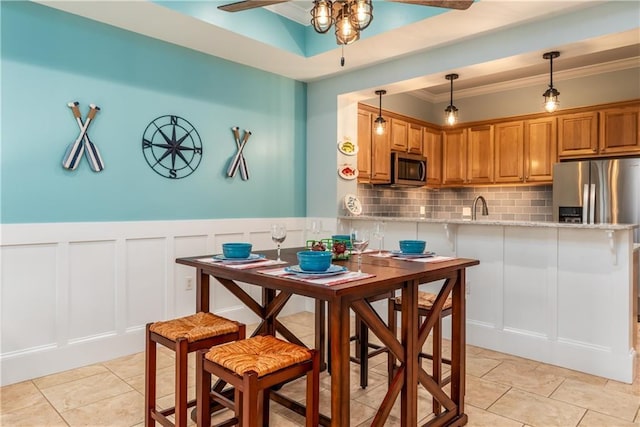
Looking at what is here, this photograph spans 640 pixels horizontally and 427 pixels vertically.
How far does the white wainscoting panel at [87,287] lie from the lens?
2766 millimetres

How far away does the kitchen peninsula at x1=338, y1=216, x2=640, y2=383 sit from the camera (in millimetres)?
2836

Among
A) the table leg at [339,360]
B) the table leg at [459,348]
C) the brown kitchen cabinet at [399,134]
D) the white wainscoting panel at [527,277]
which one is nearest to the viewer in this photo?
the table leg at [339,360]

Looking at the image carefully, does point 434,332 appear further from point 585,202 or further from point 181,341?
point 585,202

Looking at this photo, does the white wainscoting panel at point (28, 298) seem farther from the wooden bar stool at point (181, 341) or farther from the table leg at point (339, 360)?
the table leg at point (339, 360)

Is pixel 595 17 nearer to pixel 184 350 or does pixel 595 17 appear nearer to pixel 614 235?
pixel 614 235

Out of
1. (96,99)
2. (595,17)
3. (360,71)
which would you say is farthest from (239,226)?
(595,17)

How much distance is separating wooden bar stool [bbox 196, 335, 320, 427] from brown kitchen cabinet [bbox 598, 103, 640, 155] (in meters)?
4.51

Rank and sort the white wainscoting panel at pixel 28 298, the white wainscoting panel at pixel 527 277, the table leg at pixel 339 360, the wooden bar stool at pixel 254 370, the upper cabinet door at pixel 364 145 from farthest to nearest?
the upper cabinet door at pixel 364 145 < the white wainscoting panel at pixel 527 277 < the white wainscoting panel at pixel 28 298 < the table leg at pixel 339 360 < the wooden bar stool at pixel 254 370

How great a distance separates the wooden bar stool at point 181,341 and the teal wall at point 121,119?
146 cm

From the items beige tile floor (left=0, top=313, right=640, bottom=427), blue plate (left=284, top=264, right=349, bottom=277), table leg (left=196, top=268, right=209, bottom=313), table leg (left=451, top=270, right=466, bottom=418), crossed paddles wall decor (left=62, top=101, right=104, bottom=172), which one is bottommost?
beige tile floor (left=0, top=313, right=640, bottom=427)

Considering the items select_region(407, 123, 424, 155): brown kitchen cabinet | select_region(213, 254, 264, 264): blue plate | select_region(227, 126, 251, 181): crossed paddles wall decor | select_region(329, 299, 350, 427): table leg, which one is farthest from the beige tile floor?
select_region(407, 123, 424, 155): brown kitchen cabinet

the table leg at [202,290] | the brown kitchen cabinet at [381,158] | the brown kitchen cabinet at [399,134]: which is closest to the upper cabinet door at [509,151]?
the brown kitchen cabinet at [399,134]

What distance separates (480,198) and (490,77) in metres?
1.61

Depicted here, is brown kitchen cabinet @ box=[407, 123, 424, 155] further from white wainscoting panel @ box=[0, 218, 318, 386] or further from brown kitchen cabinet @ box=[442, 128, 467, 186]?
white wainscoting panel @ box=[0, 218, 318, 386]
